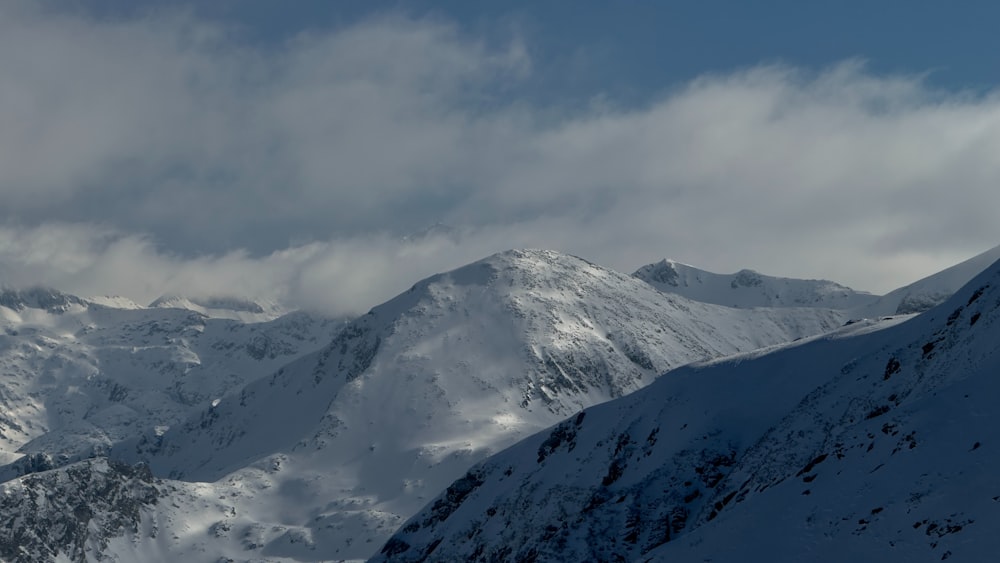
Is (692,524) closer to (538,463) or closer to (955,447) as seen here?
(955,447)

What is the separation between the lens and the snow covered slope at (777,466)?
44031 mm

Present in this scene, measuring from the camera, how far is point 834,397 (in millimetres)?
66062

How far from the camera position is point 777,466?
60219mm

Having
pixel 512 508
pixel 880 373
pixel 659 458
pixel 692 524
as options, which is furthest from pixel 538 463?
pixel 880 373

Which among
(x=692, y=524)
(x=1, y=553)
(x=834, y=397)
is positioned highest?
(x=1, y=553)

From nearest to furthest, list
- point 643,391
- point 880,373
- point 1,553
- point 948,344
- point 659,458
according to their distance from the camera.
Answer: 1. point 948,344
2. point 880,373
3. point 659,458
4. point 643,391
5. point 1,553

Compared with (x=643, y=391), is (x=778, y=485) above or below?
below

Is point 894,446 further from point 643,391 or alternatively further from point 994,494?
point 643,391

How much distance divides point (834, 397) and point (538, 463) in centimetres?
3526

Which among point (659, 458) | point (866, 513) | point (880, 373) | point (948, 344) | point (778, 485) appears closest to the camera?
point (866, 513)

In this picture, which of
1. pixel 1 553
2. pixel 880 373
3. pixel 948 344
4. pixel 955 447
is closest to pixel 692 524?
pixel 880 373

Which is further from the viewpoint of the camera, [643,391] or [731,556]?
[643,391]

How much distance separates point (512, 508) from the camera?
8756 centimetres

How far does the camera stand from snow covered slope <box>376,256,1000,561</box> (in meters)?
44.0
